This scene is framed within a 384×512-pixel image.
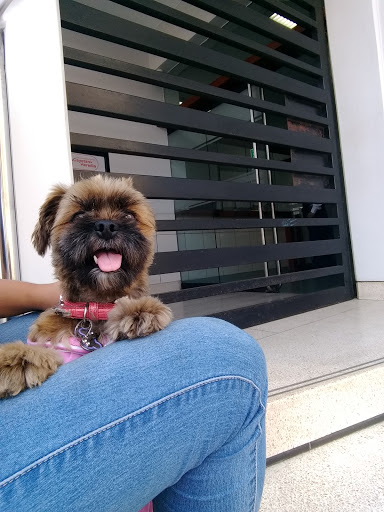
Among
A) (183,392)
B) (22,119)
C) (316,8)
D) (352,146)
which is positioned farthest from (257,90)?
(183,392)

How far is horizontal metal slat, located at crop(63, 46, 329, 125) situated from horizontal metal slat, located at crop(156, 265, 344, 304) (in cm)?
109

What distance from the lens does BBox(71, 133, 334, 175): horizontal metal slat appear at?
1618 millimetres

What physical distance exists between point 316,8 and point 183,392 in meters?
3.31

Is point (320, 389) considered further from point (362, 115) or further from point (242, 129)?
point (362, 115)

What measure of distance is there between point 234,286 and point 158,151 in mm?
898

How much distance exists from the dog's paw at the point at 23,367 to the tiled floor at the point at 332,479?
73cm

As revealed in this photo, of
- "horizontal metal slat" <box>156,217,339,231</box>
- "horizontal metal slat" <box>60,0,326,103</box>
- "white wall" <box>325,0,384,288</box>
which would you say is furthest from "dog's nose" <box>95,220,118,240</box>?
"white wall" <box>325,0,384,288</box>

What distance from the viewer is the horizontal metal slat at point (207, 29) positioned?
1808mm

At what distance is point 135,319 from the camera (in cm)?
77

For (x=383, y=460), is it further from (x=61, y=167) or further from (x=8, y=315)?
(x=61, y=167)

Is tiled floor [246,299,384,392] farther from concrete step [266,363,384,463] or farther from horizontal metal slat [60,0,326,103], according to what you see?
horizontal metal slat [60,0,326,103]

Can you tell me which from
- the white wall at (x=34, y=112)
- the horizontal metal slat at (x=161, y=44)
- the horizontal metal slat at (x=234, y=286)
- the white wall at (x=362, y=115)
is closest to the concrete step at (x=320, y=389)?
the horizontal metal slat at (x=234, y=286)

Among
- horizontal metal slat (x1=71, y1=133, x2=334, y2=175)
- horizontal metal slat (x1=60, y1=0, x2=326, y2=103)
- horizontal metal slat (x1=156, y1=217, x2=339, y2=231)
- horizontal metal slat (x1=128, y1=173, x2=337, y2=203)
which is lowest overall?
horizontal metal slat (x1=156, y1=217, x2=339, y2=231)

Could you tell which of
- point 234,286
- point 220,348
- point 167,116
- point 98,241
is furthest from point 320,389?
point 167,116
